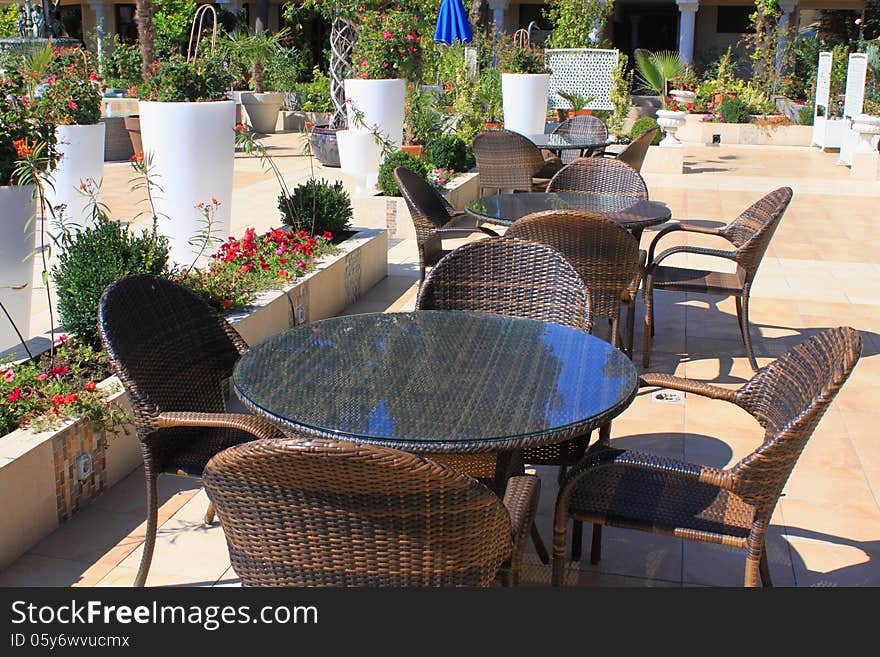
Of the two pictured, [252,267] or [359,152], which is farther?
[359,152]

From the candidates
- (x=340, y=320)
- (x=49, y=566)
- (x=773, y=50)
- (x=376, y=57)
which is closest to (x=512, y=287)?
(x=340, y=320)

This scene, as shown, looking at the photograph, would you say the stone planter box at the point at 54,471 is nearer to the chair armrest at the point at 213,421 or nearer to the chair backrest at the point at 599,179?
the chair armrest at the point at 213,421

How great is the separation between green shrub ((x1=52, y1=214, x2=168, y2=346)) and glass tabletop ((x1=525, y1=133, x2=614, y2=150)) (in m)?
4.97

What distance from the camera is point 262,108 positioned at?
53.5 feet

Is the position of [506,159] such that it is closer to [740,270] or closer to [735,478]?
[740,270]

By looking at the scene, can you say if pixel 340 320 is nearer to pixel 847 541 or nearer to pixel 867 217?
pixel 847 541

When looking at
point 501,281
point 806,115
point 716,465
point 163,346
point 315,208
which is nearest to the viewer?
point 163,346

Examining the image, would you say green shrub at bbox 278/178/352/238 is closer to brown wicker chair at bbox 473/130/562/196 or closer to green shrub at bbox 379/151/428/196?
green shrub at bbox 379/151/428/196

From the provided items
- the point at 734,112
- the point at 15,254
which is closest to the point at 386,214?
the point at 15,254

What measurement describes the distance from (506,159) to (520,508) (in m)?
5.67

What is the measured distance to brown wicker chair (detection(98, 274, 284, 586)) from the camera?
→ 2.67 metres

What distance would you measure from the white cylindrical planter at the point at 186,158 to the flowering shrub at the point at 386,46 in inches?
143

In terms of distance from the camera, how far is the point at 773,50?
18062mm

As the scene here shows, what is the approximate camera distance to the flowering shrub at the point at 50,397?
3219 millimetres
